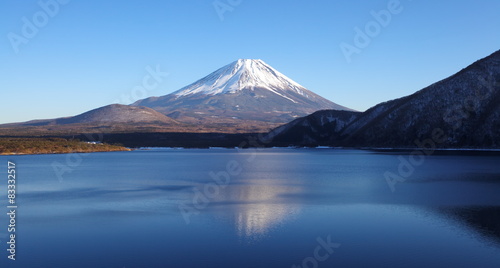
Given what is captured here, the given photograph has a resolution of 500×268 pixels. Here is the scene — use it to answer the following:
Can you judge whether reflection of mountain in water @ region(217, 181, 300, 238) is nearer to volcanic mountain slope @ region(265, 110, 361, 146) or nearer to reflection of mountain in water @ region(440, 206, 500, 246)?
reflection of mountain in water @ region(440, 206, 500, 246)

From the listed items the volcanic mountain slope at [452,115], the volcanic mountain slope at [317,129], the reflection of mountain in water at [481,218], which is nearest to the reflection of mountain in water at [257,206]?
the reflection of mountain in water at [481,218]

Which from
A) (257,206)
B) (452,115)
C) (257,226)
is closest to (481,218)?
(257,226)

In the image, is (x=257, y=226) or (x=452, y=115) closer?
(x=257, y=226)

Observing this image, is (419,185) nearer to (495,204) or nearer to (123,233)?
(495,204)

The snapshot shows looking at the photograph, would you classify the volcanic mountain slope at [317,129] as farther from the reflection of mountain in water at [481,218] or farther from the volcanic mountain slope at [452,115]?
the reflection of mountain in water at [481,218]

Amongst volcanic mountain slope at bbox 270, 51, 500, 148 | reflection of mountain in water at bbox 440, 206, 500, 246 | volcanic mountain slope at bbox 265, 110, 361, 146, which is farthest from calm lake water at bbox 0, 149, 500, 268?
volcanic mountain slope at bbox 265, 110, 361, 146

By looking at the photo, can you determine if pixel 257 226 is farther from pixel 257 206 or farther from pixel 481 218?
pixel 481 218

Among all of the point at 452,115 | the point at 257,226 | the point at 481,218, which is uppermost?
the point at 452,115
